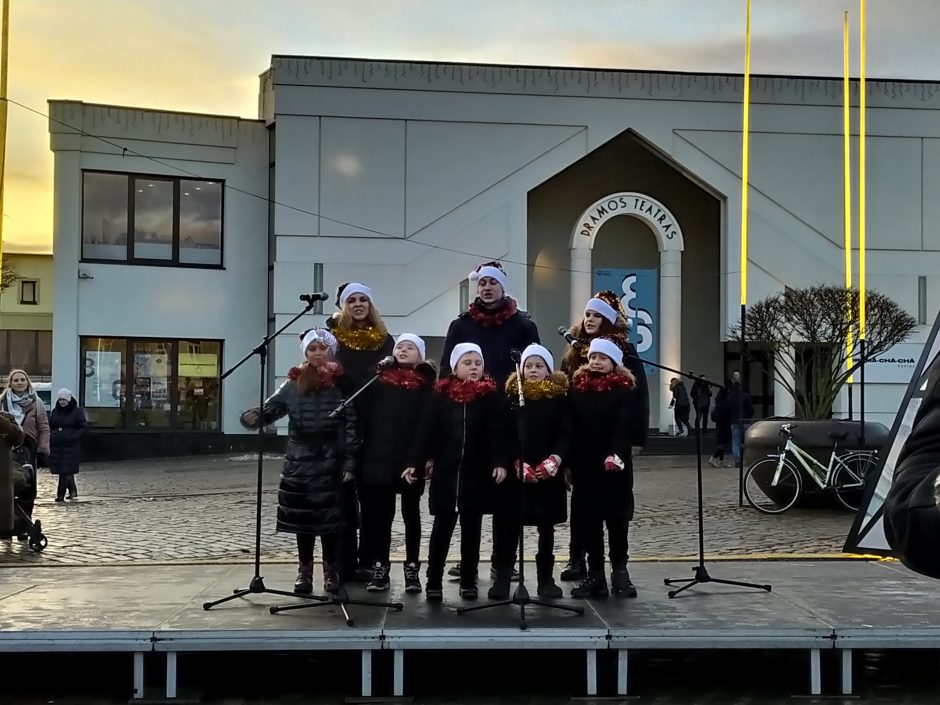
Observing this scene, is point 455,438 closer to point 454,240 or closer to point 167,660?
point 167,660

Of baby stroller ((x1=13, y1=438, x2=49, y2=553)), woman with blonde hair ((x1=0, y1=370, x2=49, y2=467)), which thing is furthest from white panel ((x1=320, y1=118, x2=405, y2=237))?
baby stroller ((x1=13, y1=438, x2=49, y2=553))

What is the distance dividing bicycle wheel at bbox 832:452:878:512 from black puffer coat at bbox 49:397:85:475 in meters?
9.55

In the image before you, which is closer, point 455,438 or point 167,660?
point 167,660

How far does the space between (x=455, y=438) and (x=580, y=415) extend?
811 mm

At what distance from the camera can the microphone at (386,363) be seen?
20.6 ft

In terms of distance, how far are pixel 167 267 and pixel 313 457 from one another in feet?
58.0

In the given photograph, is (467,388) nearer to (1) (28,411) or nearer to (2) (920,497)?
(2) (920,497)

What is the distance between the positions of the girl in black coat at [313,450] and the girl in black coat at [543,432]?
110 centimetres

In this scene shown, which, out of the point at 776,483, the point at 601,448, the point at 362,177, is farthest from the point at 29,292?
the point at 601,448

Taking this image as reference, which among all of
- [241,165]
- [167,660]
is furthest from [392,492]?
[241,165]

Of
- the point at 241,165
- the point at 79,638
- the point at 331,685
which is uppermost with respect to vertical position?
the point at 241,165

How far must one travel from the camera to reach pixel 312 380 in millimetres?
6184

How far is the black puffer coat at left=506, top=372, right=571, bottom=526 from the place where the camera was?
6008mm

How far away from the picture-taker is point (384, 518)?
261 inches
